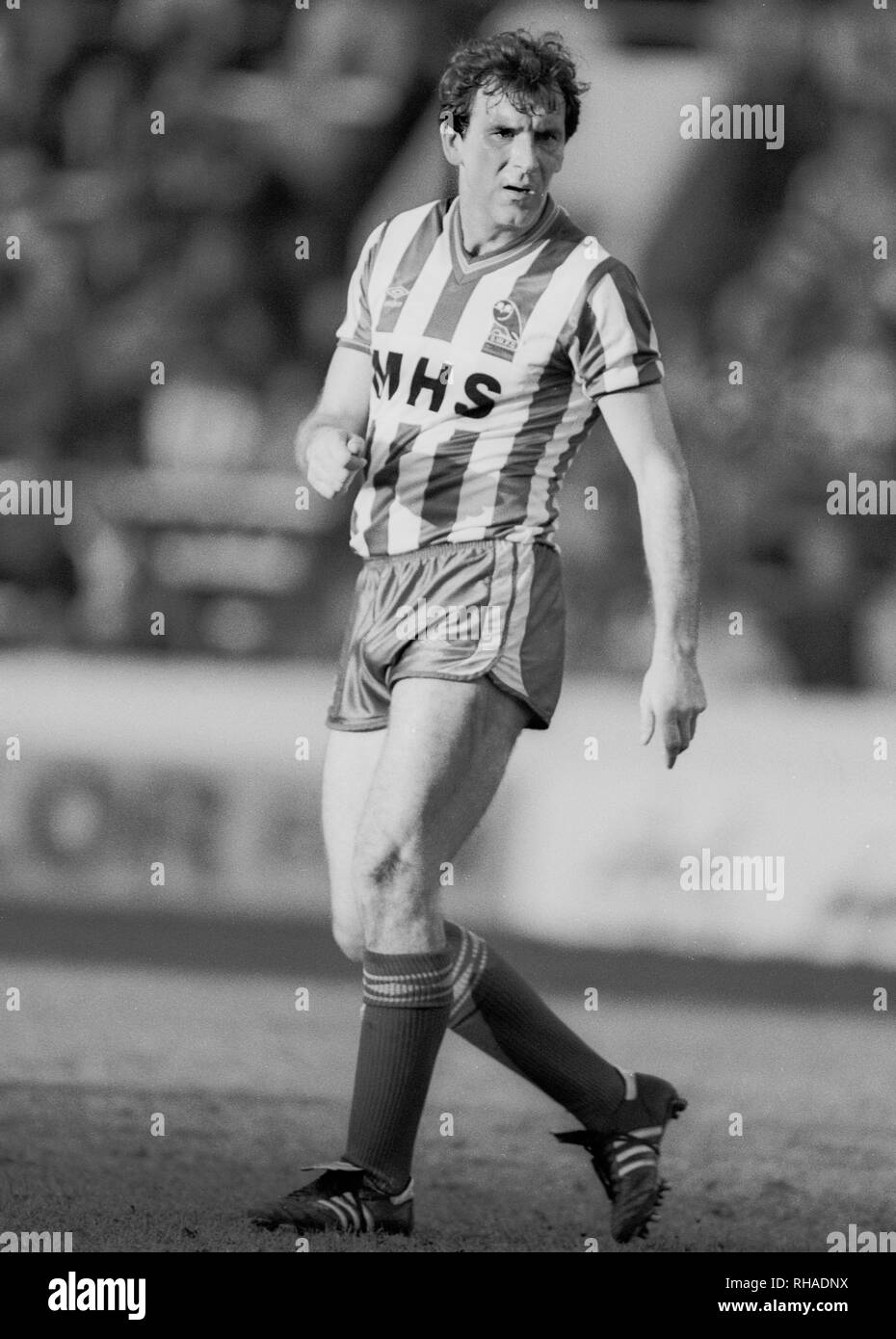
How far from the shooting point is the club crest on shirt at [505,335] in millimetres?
3115

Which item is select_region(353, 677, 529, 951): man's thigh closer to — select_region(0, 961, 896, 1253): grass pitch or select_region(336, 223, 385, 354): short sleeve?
select_region(0, 961, 896, 1253): grass pitch

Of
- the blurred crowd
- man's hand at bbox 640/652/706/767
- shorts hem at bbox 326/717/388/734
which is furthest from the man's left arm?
the blurred crowd

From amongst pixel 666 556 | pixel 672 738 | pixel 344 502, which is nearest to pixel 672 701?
pixel 672 738

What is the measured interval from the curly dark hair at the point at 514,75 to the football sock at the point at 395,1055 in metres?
1.35

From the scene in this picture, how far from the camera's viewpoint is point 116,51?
713 centimetres

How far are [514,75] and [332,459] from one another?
691 mm

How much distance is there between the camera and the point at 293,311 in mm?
7098

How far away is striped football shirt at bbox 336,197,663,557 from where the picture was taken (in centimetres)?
310

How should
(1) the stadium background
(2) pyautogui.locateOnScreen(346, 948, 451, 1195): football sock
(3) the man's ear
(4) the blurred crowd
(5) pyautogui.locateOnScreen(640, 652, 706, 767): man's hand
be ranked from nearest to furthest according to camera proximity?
(5) pyautogui.locateOnScreen(640, 652, 706, 767): man's hand, (2) pyautogui.locateOnScreen(346, 948, 451, 1195): football sock, (3) the man's ear, (1) the stadium background, (4) the blurred crowd

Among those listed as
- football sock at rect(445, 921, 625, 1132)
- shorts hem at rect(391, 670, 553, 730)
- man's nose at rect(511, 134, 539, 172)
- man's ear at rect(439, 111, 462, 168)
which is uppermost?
man's ear at rect(439, 111, 462, 168)

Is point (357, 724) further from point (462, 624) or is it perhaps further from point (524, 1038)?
point (524, 1038)

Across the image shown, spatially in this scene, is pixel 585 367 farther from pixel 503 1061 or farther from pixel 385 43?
pixel 385 43

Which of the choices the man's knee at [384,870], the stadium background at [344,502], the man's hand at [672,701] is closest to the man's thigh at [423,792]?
the man's knee at [384,870]

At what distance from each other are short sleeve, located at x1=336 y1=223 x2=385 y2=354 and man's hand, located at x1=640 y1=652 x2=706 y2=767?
2.67 feet
